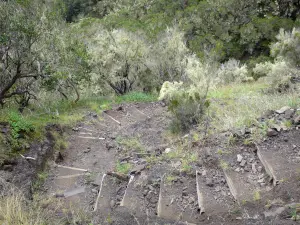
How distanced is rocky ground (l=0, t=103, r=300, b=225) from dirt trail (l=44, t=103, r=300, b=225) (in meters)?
0.01

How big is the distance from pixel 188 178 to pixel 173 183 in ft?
1.06

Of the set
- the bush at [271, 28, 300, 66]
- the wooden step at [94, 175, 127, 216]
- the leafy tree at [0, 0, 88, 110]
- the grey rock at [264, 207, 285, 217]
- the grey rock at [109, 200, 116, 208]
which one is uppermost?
the leafy tree at [0, 0, 88, 110]

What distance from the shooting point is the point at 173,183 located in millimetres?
5184

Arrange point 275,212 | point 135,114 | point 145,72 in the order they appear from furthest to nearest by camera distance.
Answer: point 145,72
point 135,114
point 275,212

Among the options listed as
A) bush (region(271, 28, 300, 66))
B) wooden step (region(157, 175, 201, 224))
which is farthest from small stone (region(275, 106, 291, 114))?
bush (region(271, 28, 300, 66))

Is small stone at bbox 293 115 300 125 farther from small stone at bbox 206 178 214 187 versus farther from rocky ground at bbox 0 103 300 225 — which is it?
small stone at bbox 206 178 214 187

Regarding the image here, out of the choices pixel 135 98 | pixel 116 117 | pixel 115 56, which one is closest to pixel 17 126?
pixel 116 117

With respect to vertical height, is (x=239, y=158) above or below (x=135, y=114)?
above

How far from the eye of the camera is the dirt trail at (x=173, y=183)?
4.13m

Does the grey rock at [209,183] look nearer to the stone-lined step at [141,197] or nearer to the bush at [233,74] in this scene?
the stone-lined step at [141,197]

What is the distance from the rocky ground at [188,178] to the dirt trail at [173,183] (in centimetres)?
1

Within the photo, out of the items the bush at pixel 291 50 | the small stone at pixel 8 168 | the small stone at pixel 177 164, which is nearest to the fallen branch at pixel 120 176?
the small stone at pixel 177 164

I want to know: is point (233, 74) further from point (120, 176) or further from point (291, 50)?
point (120, 176)

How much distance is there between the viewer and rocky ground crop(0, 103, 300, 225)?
4129 mm
